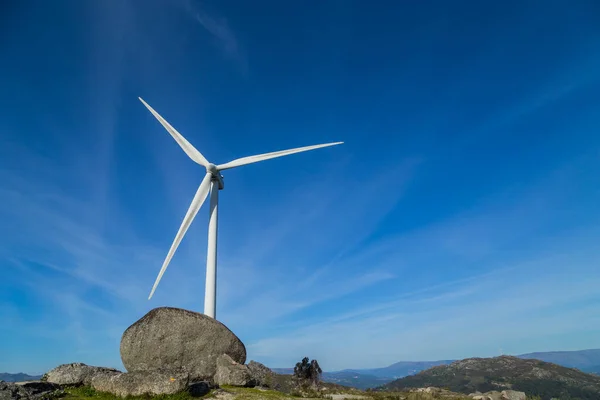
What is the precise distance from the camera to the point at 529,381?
5989 inches

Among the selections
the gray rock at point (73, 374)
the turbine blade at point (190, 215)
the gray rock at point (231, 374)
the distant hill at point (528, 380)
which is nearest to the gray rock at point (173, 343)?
the gray rock at point (231, 374)

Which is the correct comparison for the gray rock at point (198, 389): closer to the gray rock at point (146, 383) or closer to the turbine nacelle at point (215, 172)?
the gray rock at point (146, 383)

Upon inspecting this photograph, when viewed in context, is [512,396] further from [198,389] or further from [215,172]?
[215,172]

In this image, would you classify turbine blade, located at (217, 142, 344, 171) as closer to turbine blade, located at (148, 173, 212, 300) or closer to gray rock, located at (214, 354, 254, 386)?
turbine blade, located at (148, 173, 212, 300)

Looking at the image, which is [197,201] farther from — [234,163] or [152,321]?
[152,321]

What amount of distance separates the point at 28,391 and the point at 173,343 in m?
9.15

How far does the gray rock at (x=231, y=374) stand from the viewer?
82.0 feet

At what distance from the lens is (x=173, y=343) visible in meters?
26.4

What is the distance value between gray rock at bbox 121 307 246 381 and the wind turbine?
9.68 m

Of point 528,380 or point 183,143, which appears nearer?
point 183,143

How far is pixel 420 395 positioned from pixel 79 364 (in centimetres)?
2493

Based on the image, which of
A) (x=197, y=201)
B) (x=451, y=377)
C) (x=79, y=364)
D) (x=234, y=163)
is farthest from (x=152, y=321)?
(x=451, y=377)

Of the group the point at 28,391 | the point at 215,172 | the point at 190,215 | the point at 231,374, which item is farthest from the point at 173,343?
the point at 215,172

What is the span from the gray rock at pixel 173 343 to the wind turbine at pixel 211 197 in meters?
9.68
